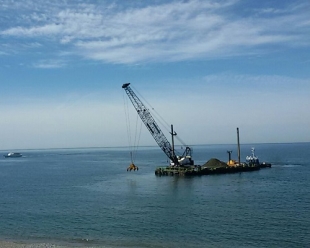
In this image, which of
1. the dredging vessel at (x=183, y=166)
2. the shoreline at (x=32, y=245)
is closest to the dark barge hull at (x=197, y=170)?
the dredging vessel at (x=183, y=166)

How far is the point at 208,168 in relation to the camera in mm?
86000

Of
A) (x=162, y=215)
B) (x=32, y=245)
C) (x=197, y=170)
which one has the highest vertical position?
(x=197, y=170)

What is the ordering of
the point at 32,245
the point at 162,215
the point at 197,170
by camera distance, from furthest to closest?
the point at 197,170
the point at 162,215
the point at 32,245

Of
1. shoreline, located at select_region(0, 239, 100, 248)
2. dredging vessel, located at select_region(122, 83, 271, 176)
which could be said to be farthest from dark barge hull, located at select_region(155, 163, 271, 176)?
shoreline, located at select_region(0, 239, 100, 248)

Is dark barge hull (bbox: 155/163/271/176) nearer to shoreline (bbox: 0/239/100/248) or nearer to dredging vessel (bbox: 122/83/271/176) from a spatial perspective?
dredging vessel (bbox: 122/83/271/176)

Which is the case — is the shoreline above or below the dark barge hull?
below

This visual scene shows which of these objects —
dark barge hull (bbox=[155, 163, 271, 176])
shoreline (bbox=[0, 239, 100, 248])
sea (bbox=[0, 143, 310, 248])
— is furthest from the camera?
dark barge hull (bbox=[155, 163, 271, 176])

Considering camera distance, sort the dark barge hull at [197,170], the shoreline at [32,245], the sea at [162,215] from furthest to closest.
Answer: the dark barge hull at [197,170] < the sea at [162,215] < the shoreline at [32,245]

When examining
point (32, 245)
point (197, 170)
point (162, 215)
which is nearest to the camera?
point (32, 245)

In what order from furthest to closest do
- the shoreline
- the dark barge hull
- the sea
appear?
the dark barge hull
the sea
the shoreline

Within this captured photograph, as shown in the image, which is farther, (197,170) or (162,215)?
(197,170)

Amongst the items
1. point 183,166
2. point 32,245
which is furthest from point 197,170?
point 32,245

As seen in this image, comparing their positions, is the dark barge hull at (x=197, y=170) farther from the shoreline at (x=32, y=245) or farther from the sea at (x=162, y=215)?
the shoreline at (x=32, y=245)

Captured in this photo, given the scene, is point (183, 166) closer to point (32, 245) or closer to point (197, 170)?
point (197, 170)
